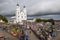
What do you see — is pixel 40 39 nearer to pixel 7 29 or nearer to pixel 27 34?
pixel 27 34

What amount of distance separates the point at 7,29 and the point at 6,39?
1.22 meters

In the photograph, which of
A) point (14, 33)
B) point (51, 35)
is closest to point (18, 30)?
point (14, 33)

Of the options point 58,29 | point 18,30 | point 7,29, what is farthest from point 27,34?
point 58,29

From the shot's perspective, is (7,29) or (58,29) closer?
(7,29)

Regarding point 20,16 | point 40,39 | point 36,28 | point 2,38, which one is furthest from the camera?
point 20,16

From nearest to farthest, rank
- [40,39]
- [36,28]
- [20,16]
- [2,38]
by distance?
[2,38], [40,39], [36,28], [20,16]

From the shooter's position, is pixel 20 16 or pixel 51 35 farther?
pixel 20 16

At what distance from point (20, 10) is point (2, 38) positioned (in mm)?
35660

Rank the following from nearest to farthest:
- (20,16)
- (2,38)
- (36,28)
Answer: (2,38)
(36,28)
(20,16)

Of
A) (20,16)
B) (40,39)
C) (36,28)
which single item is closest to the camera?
(40,39)

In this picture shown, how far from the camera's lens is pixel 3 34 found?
8516mm

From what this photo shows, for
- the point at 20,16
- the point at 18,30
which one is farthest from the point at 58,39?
the point at 20,16

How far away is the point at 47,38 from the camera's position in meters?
9.04

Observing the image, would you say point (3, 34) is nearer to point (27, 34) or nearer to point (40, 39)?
point (27, 34)
